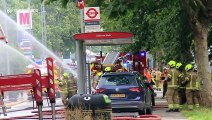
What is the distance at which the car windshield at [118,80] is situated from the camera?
18.0 meters

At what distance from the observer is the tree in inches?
787

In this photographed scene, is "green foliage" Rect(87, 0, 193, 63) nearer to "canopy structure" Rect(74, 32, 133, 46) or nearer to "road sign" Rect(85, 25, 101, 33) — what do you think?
"road sign" Rect(85, 25, 101, 33)

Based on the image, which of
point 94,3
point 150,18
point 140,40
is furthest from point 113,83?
point 140,40

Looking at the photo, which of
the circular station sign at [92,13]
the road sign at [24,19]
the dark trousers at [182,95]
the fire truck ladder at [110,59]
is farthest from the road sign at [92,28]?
the road sign at [24,19]

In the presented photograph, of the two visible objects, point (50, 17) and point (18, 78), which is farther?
point (50, 17)

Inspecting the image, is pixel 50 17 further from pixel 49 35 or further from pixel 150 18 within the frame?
pixel 150 18

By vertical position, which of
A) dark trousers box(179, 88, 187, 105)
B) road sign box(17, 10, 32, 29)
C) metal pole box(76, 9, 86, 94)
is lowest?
dark trousers box(179, 88, 187, 105)

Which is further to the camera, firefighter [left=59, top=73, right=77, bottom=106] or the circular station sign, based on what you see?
firefighter [left=59, top=73, right=77, bottom=106]

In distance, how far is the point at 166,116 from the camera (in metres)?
17.9

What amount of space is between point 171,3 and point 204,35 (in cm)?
286

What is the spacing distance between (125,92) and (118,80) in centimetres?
53

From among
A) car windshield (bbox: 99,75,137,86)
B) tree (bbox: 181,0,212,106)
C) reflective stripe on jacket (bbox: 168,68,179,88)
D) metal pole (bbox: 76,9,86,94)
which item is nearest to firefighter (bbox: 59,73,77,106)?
metal pole (bbox: 76,9,86,94)

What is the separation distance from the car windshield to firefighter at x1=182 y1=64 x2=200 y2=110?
2607mm

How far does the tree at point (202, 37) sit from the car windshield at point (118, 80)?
128 inches
